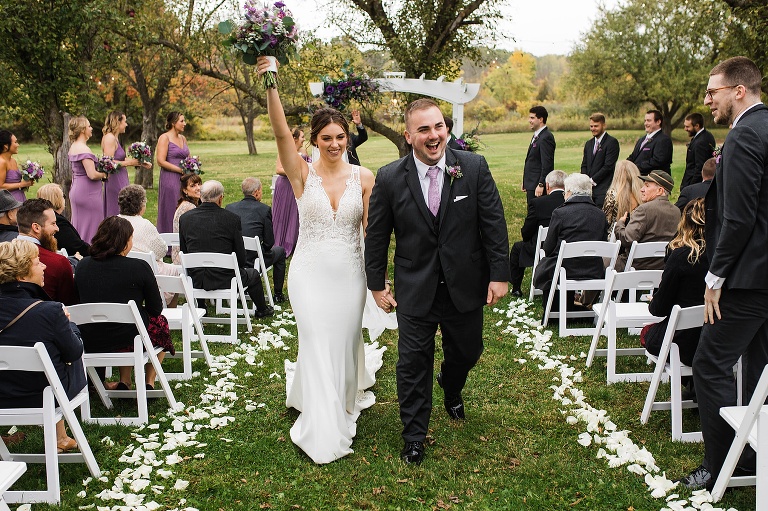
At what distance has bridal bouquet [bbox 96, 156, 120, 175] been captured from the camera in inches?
381

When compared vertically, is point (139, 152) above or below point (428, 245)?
above

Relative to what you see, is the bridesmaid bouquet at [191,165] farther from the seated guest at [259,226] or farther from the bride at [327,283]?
the bride at [327,283]

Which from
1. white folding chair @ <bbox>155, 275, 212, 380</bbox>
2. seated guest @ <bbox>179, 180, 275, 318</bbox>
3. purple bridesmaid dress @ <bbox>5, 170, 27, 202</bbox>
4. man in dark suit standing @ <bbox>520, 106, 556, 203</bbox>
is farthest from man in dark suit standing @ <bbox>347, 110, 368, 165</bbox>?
purple bridesmaid dress @ <bbox>5, 170, 27, 202</bbox>

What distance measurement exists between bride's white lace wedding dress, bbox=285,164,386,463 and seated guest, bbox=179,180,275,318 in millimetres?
2499

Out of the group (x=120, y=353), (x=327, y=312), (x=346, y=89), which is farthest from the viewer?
(x=346, y=89)

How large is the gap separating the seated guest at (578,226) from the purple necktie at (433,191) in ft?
10.5

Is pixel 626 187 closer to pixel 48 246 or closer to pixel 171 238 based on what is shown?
pixel 171 238

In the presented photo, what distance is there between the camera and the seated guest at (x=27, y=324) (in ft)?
13.5

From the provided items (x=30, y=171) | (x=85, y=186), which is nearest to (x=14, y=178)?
(x=30, y=171)

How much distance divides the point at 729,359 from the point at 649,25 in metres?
36.0

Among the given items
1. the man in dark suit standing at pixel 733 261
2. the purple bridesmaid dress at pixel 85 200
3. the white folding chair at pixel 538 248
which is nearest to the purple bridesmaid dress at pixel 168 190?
the purple bridesmaid dress at pixel 85 200

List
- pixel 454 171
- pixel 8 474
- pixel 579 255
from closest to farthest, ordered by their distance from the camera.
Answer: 1. pixel 8 474
2. pixel 454 171
3. pixel 579 255

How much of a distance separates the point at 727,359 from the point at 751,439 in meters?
0.50

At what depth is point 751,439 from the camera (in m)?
3.58
